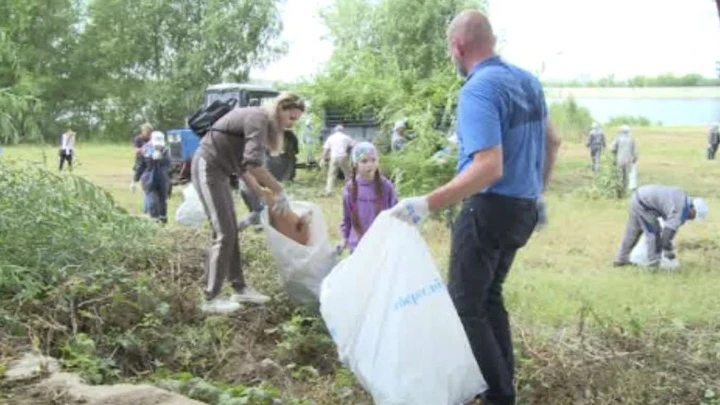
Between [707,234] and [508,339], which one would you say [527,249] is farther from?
[508,339]

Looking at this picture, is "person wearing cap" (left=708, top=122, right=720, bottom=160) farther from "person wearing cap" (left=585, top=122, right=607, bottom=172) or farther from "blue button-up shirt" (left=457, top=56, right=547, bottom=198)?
"blue button-up shirt" (left=457, top=56, right=547, bottom=198)

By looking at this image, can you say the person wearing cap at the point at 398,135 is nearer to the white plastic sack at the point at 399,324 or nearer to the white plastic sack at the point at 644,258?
the white plastic sack at the point at 644,258

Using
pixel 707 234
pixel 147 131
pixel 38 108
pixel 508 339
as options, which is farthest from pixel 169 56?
pixel 508 339

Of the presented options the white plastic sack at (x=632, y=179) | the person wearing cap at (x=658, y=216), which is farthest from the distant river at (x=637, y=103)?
the person wearing cap at (x=658, y=216)

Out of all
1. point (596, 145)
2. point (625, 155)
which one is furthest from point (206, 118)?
point (596, 145)

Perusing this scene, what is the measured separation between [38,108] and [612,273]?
4627mm

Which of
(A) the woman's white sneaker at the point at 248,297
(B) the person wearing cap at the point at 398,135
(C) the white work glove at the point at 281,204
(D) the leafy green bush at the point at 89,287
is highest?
(B) the person wearing cap at the point at 398,135

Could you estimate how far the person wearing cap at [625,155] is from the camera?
1355 cm

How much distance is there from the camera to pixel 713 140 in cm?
2275

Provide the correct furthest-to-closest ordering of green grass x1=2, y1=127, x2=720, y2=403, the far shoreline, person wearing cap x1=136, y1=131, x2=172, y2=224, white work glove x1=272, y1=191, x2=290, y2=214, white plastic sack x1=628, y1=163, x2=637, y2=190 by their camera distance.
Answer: the far shoreline, white plastic sack x1=628, y1=163, x2=637, y2=190, person wearing cap x1=136, y1=131, x2=172, y2=224, white work glove x1=272, y1=191, x2=290, y2=214, green grass x1=2, y1=127, x2=720, y2=403

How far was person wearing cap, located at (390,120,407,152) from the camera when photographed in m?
10.4

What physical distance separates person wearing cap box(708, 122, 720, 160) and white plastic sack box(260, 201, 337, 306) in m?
20.0

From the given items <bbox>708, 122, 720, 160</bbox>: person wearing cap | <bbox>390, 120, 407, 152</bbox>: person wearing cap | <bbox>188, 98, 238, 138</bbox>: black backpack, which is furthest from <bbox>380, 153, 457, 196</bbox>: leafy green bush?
<bbox>708, 122, 720, 160</bbox>: person wearing cap

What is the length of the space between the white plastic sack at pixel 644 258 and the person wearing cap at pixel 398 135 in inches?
133
